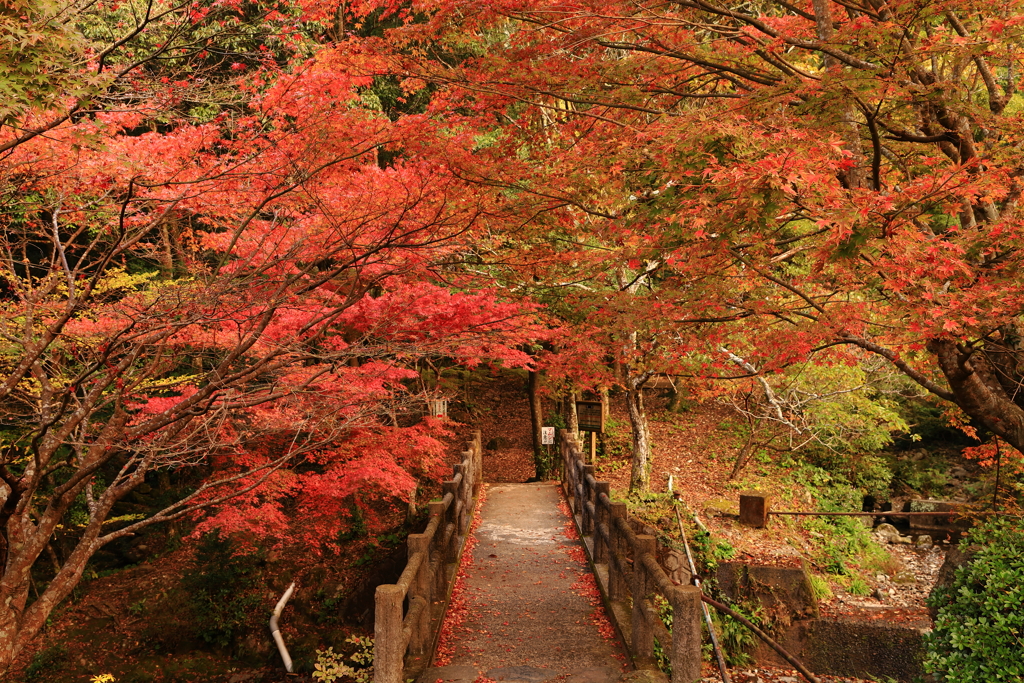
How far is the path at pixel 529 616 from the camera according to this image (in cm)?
570

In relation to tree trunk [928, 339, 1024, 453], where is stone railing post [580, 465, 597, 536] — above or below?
below

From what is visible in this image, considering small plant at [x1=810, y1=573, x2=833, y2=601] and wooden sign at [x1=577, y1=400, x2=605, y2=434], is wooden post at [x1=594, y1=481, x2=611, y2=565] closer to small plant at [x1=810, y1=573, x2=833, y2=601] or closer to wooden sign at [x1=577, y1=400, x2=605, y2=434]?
small plant at [x1=810, y1=573, x2=833, y2=601]

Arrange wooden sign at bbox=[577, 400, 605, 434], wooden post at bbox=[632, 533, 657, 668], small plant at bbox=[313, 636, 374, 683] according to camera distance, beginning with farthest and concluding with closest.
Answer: wooden sign at bbox=[577, 400, 605, 434] < small plant at bbox=[313, 636, 374, 683] < wooden post at bbox=[632, 533, 657, 668]

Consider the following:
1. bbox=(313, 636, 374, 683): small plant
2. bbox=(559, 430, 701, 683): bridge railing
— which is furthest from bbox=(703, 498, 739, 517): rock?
bbox=(313, 636, 374, 683): small plant

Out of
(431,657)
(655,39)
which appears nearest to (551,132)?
(655,39)

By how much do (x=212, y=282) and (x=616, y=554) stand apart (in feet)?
16.5

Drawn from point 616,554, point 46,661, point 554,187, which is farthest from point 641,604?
point 46,661

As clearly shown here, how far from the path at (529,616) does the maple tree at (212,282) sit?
6.53 ft

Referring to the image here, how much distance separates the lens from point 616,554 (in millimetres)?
7148

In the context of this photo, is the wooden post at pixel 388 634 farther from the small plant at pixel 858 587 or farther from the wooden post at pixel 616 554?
the small plant at pixel 858 587

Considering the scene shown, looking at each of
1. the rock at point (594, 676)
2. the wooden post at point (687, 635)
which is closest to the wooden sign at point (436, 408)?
the rock at point (594, 676)

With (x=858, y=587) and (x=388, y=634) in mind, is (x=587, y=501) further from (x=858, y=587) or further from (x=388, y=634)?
(x=388, y=634)

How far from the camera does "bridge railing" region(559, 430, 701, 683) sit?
14.6ft

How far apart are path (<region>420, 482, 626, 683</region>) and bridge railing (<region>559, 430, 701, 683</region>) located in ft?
0.74
